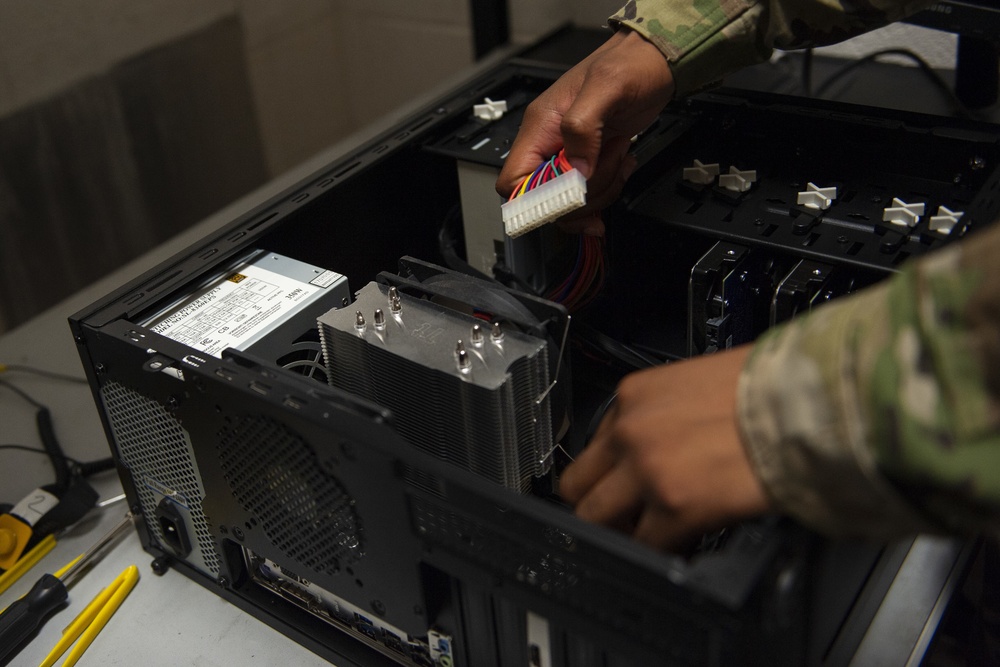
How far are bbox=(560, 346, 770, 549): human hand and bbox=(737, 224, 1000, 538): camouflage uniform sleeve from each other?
15 millimetres

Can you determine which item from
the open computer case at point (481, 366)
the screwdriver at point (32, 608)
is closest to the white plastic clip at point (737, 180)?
the open computer case at point (481, 366)

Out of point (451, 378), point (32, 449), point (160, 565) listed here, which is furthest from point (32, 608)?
point (451, 378)

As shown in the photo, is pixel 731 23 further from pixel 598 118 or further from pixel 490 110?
pixel 490 110

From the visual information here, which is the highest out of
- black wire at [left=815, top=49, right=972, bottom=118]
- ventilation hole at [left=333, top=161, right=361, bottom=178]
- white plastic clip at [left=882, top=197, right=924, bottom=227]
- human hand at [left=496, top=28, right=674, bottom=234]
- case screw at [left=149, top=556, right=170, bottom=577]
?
human hand at [left=496, top=28, right=674, bottom=234]

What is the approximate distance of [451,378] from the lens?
65 cm

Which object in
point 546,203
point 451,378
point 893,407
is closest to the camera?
point 893,407

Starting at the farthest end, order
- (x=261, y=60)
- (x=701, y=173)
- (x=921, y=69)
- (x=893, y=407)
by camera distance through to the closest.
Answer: (x=261, y=60)
(x=921, y=69)
(x=701, y=173)
(x=893, y=407)

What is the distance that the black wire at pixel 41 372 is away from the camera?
108cm

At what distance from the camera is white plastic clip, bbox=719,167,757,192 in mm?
875

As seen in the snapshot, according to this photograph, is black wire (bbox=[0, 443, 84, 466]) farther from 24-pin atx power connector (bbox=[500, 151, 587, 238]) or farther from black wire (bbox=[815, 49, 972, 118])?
black wire (bbox=[815, 49, 972, 118])

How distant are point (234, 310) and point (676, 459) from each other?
1.41 feet

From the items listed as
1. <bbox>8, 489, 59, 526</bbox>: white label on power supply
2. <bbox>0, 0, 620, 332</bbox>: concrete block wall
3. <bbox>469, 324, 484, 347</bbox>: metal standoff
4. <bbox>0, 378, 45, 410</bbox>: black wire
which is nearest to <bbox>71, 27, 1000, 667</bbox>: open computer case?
<bbox>469, 324, 484, 347</bbox>: metal standoff

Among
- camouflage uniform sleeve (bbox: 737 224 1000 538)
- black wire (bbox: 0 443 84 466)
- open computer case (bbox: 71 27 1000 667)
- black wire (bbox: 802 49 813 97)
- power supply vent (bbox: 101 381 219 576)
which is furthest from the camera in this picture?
black wire (bbox: 802 49 813 97)

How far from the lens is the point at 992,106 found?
43.5 inches
